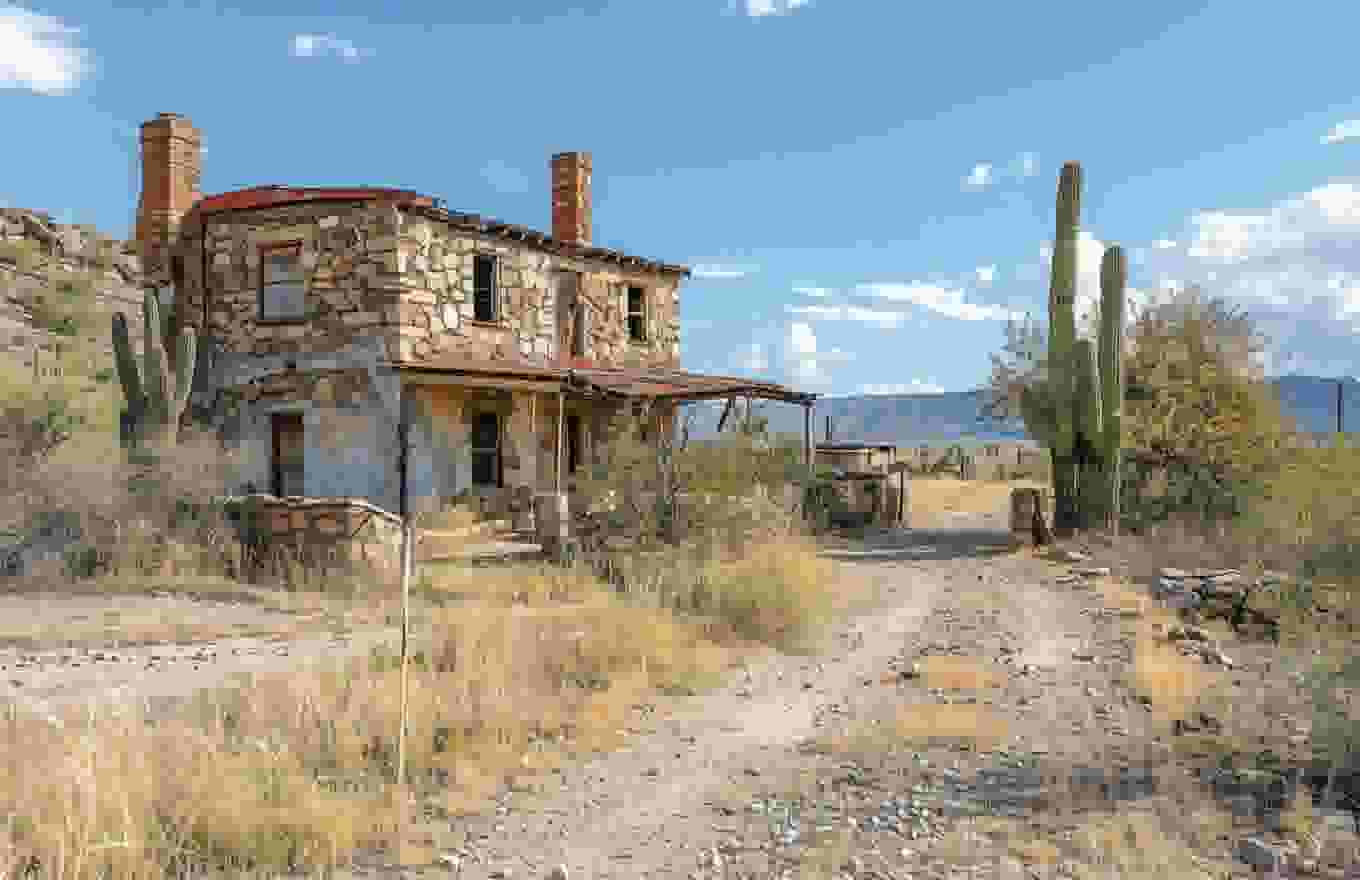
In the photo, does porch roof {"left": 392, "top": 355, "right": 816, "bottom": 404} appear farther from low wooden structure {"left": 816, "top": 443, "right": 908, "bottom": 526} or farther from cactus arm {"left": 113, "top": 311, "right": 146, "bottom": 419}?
cactus arm {"left": 113, "top": 311, "right": 146, "bottom": 419}

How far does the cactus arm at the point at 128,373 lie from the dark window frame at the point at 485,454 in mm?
6047

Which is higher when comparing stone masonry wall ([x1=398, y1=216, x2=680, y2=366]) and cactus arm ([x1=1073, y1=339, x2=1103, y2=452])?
stone masonry wall ([x1=398, y1=216, x2=680, y2=366])

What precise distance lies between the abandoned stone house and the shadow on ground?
4.36m

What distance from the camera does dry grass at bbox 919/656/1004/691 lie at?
7801mm

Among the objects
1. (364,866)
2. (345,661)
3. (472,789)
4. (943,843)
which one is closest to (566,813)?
(472,789)

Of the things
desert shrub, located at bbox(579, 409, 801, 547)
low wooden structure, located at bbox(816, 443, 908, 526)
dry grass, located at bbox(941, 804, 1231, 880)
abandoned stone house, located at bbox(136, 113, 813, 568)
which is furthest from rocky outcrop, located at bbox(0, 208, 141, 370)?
dry grass, located at bbox(941, 804, 1231, 880)

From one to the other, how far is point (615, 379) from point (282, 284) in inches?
253

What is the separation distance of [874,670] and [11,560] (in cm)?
1015

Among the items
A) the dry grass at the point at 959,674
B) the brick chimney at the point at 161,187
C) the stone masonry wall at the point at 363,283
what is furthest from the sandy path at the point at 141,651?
the brick chimney at the point at 161,187

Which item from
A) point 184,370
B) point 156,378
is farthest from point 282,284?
point 156,378

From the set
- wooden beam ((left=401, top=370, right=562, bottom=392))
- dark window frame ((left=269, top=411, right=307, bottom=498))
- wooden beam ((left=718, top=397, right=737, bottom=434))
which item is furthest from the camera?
dark window frame ((left=269, top=411, right=307, bottom=498))

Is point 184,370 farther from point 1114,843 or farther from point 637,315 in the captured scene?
point 1114,843

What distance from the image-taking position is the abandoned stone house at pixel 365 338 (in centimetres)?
1730

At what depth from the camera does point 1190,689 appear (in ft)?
24.7
